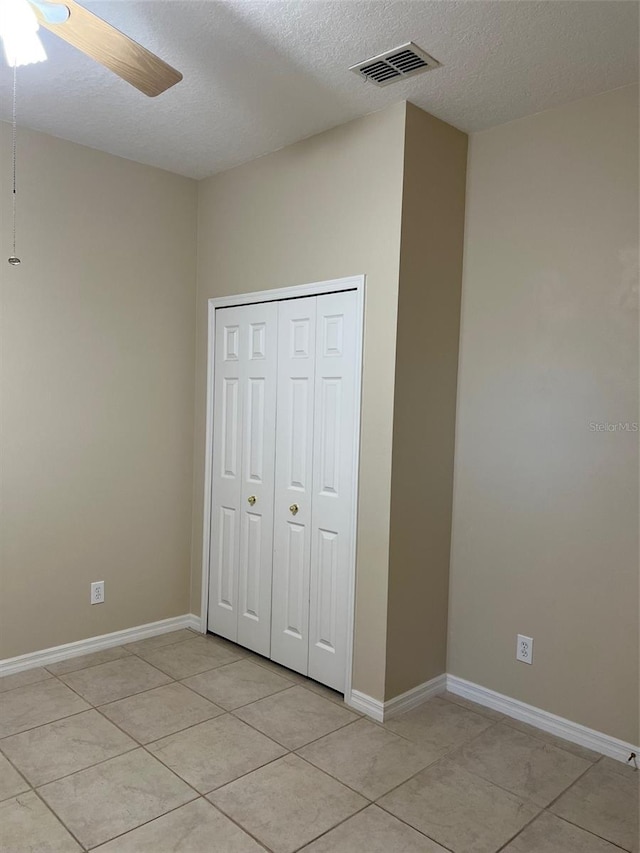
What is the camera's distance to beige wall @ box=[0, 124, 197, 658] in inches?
131

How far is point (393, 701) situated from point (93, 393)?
2179 millimetres

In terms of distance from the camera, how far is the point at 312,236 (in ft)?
10.9

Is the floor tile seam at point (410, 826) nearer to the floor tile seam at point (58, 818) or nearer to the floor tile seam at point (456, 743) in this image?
the floor tile seam at point (456, 743)

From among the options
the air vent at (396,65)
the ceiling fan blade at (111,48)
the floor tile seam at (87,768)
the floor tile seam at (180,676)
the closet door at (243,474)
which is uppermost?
the air vent at (396,65)

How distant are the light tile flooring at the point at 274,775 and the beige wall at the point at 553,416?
348mm

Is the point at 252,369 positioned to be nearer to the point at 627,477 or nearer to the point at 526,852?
the point at 627,477

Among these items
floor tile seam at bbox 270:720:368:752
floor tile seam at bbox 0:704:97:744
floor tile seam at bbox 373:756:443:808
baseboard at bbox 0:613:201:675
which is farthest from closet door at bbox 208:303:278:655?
floor tile seam at bbox 373:756:443:808

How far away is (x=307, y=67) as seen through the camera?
2.58m

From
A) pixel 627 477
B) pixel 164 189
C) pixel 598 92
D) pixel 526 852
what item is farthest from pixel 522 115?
pixel 526 852

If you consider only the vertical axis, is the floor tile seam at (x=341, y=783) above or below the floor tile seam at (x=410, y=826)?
above

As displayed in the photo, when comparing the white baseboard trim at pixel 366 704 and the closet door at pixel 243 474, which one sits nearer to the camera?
the white baseboard trim at pixel 366 704

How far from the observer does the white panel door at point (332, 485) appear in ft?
10.3

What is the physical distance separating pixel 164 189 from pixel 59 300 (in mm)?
938

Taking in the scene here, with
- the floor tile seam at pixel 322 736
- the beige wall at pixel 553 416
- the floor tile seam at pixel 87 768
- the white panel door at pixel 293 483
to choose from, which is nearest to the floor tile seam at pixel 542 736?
the beige wall at pixel 553 416
